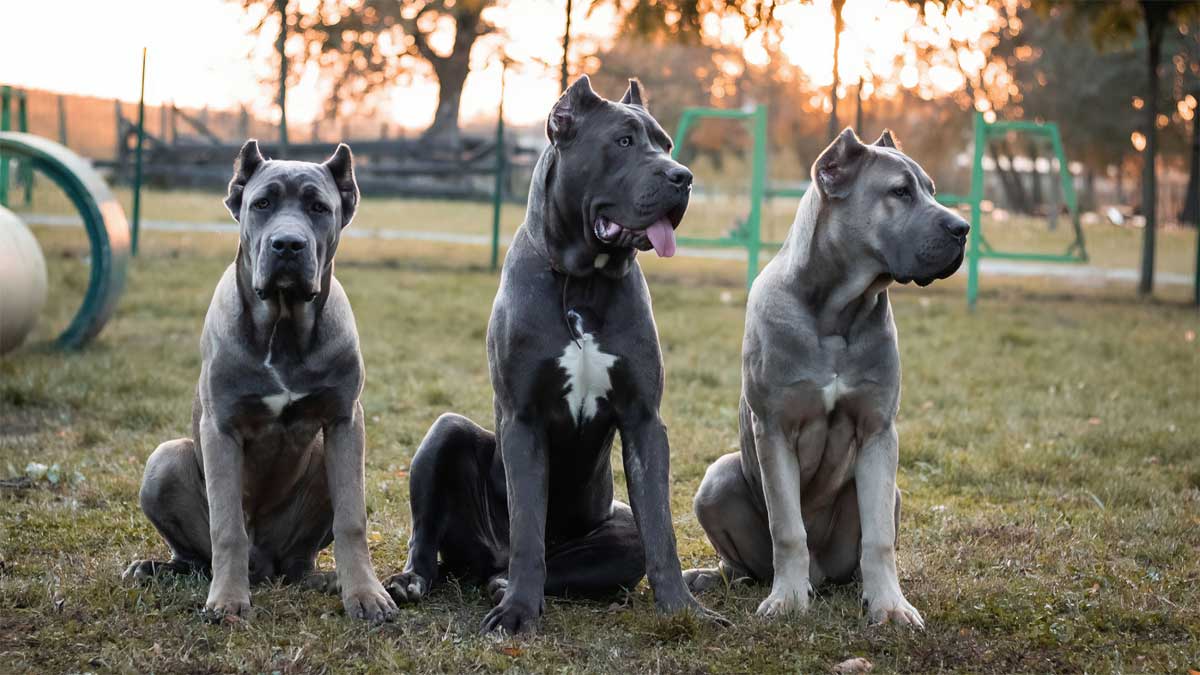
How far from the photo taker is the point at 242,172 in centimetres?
421

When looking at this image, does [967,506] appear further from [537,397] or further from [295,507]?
[295,507]

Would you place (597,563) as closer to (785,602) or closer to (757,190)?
(785,602)

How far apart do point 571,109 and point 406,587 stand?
1.76m

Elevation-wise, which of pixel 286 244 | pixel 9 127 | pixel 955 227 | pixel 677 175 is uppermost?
pixel 9 127

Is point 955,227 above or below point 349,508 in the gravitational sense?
above

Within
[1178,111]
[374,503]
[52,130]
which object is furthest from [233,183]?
[1178,111]

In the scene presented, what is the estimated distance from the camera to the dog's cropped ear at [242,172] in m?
4.20

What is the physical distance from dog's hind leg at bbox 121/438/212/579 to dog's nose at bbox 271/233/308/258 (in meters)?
0.97

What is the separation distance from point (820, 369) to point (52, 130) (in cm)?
1751

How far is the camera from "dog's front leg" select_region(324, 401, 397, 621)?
4125 mm

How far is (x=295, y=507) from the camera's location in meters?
4.48

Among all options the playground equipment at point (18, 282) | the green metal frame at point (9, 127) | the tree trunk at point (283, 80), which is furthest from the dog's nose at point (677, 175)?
the tree trunk at point (283, 80)

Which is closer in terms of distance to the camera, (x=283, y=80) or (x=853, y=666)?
(x=853, y=666)

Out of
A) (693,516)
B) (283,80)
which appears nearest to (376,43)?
(283,80)
